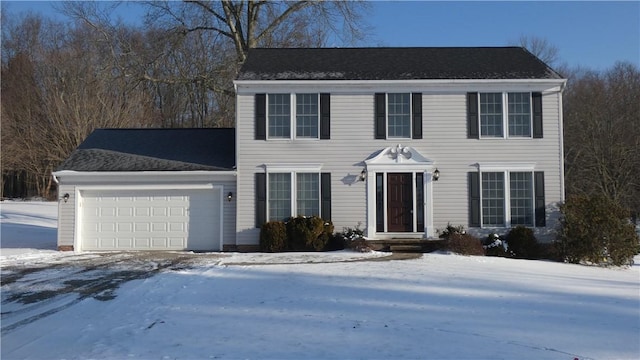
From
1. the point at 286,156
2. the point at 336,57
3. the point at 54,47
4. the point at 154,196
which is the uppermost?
the point at 54,47

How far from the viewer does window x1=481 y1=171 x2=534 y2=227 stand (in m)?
15.8

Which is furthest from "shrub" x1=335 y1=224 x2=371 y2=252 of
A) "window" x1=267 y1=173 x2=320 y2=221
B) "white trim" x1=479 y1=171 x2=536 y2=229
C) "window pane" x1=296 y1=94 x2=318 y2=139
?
"white trim" x1=479 y1=171 x2=536 y2=229

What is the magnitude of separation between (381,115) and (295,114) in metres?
2.62

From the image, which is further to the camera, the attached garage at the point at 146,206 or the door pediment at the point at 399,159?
the attached garage at the point at 146,206

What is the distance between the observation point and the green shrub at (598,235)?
14117 millimetres

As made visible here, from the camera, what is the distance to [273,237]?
1527 centimetres

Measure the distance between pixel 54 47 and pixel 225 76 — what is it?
1789cm

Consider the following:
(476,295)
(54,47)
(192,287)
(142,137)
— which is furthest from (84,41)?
(476,295)

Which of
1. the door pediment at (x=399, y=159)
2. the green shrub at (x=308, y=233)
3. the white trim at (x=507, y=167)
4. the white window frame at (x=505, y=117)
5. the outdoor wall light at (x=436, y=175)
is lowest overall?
the green shrub at (x=308, y=233)

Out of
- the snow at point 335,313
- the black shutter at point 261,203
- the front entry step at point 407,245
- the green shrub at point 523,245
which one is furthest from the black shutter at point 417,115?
the black shutter at point 261,203

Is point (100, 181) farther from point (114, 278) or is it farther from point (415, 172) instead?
point (415, 172)

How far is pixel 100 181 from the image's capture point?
16172mm

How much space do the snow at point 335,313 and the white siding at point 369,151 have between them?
3350 millimetres

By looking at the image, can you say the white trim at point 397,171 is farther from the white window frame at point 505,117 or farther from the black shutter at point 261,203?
the black shutter at point 261,203
